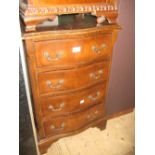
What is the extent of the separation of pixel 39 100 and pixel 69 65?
1.18 feet

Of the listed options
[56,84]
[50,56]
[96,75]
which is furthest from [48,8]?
[96,75]

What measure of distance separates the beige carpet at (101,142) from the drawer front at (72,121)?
0.25 m

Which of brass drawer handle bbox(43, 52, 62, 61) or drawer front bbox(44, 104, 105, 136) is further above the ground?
brass drawer handle bbox(43, 52, 62, 61)

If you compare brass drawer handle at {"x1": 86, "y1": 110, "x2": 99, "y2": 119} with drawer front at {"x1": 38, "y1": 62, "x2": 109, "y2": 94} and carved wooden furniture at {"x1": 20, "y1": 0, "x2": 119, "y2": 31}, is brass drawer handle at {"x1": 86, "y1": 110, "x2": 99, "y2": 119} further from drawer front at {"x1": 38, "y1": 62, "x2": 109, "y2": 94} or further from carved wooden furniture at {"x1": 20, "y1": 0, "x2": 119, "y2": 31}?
carved wooden furniture at {"x1": 20, "y1": 0, "x2": 119, "y2": 31}

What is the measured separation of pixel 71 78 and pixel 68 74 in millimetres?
47

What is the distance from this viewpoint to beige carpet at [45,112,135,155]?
1694 millimetres

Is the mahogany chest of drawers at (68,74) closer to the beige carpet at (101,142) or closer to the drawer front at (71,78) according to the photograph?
the drawer front at (71,78)

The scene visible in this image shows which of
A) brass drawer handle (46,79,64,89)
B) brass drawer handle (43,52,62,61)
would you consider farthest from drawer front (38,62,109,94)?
brass drawer handle (43,52,62,61)

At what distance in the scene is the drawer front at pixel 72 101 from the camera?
1.40m

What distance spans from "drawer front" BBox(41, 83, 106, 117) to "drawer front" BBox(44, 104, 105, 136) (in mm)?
62

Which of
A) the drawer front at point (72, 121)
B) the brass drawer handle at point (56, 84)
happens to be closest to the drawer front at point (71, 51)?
the brass drawer handle at point (56, 84)
